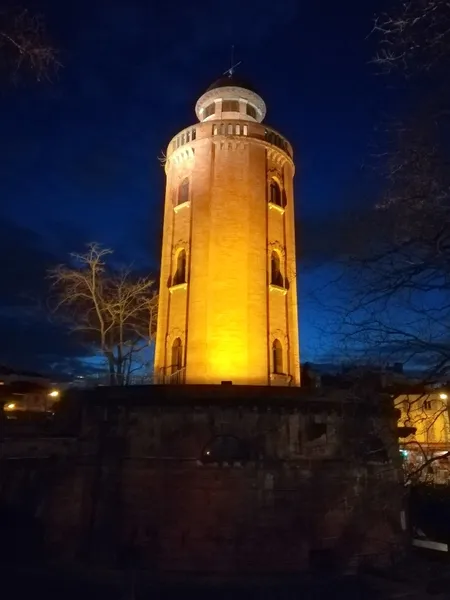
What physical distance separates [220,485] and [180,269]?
11.4 m

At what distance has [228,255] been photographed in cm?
2466

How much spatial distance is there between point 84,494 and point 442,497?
20.3 meters

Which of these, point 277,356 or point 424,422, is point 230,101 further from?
point 424,422

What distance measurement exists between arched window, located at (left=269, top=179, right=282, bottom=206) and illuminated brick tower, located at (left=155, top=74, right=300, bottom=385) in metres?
0.05

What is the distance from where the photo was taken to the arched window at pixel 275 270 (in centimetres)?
2580

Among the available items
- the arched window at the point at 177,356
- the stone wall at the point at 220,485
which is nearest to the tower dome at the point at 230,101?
the arched window at the point at 177,356

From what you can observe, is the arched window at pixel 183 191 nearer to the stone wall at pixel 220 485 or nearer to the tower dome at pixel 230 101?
the tower dome at pixel 230 101

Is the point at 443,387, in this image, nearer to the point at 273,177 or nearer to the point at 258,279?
the point at 258,279

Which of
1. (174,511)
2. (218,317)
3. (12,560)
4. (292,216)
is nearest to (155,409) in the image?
(174,511)

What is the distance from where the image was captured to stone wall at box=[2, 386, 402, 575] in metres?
18.3

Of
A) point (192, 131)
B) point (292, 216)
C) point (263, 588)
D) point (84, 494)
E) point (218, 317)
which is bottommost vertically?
point (263, 588)

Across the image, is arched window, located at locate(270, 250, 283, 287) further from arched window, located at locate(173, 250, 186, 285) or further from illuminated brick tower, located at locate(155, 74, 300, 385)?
arched window, located at locate(173, 250, 186, 285)

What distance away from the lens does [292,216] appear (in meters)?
28.2

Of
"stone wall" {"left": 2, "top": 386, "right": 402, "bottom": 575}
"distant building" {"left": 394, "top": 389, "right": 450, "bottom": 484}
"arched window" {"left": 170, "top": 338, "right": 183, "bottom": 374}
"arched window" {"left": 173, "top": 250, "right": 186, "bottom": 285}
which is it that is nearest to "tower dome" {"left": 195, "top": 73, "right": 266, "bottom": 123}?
"arched window" {"left": 173, "top": 250, "right": 186, "bottom": 285}
